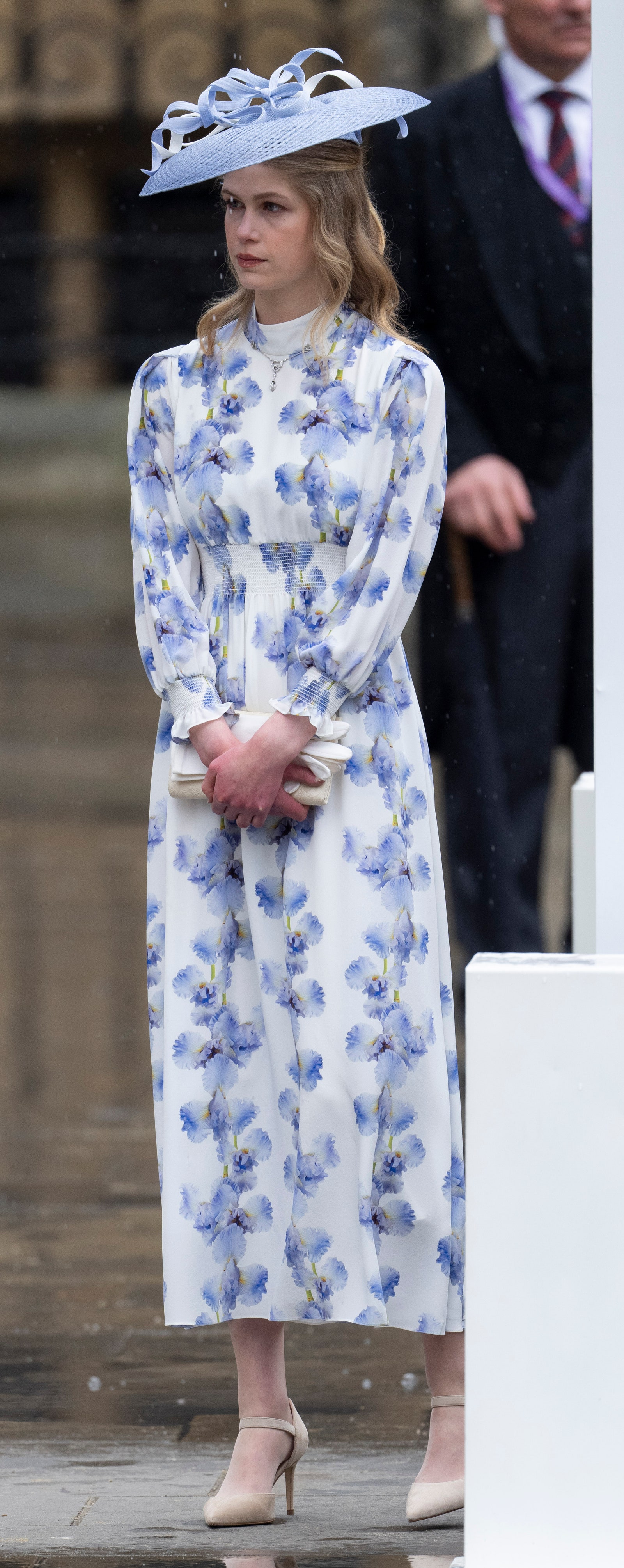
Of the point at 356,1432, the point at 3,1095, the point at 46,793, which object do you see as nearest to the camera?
the point at 356,1432

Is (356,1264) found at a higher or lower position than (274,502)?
Answer: lower

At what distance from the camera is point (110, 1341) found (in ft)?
10.1

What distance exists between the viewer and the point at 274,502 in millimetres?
2273

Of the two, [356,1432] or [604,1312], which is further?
[356,1432]

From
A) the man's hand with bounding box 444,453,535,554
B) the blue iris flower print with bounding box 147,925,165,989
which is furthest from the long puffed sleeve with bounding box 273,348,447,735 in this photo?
the man's hand with bounding box 444,453,535,554

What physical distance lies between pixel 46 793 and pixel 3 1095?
4.76 meters

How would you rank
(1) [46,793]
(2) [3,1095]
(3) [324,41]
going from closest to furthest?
(2) [3,1095] < (3) [324,41] < (1) [46,793]

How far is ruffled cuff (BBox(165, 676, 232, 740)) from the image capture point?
2.25 metres

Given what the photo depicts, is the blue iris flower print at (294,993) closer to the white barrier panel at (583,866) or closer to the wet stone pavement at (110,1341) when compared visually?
the wet stone pavement at (110,1341)

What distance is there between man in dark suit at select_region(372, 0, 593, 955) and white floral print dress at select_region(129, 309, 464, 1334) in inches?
106

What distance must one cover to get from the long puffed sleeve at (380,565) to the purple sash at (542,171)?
3.13 meters

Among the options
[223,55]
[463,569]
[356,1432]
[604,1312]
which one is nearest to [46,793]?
[223,55]

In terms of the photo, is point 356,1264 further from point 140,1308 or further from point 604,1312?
point 140,1308

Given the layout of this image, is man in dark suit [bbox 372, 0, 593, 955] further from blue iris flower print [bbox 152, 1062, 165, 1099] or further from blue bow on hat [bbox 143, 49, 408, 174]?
blue iris flower print [bbox 152, 1062, 165, 1099]
